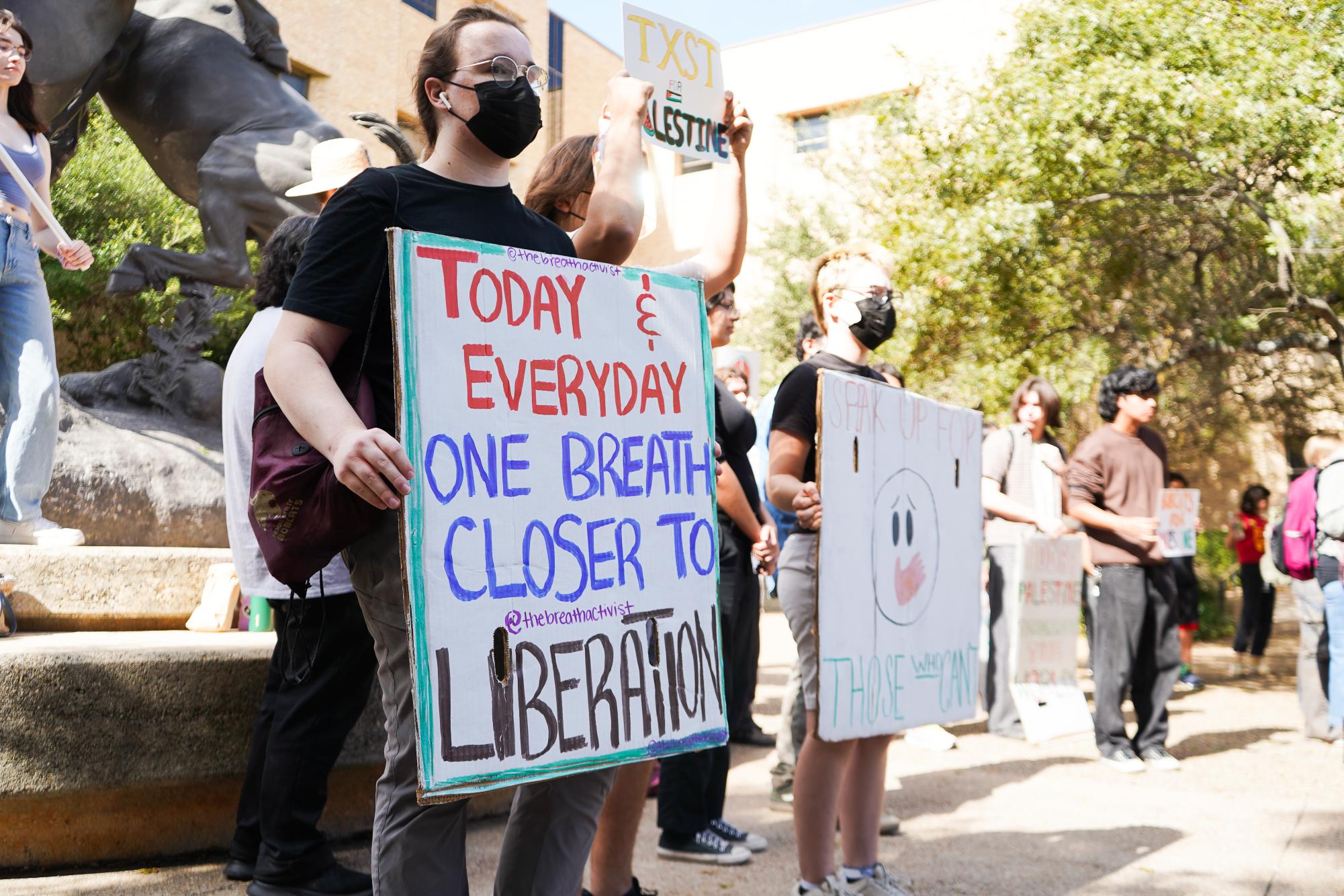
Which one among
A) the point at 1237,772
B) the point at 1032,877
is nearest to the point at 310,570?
the point at 1032,877

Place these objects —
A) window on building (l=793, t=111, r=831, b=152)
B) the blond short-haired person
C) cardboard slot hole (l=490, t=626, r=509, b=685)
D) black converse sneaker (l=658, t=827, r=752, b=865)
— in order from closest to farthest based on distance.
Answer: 1. cardboard slot hole (l=490, t=626, r=509, b=685)
2. black converse sneaker (l=658, t=827, r=752, b=865)
3. the blond short-haired person
4. window on building (l=793, t=111, r=831, b=152)

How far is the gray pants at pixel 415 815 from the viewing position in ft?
6.88

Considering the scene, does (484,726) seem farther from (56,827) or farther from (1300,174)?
(1300,174)

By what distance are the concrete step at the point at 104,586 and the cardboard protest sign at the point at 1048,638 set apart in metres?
3.99

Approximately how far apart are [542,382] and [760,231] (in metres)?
23.0

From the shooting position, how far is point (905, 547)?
3689mm

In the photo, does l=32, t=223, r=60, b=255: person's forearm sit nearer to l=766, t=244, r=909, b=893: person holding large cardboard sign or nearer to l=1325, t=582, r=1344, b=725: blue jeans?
l=766, t=244, r=909, b=893: person holding large cardboard sign

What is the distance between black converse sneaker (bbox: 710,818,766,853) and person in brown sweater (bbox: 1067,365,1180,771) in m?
2.66

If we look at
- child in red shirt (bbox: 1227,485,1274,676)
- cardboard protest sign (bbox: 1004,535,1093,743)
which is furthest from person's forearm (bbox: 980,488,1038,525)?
child in red shirt (bbox: 1227,485,1274,676)

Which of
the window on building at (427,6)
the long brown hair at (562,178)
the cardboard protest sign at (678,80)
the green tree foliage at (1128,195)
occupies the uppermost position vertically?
the window on building at (427,6)

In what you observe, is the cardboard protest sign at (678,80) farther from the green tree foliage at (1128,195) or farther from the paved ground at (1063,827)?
the green tree foliage at (1128,195)

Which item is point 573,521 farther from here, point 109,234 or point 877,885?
point 109,234

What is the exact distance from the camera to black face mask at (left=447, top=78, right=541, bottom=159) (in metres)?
2.24

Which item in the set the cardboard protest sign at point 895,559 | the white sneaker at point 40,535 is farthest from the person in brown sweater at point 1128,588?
the white sneaker at point 40,535
